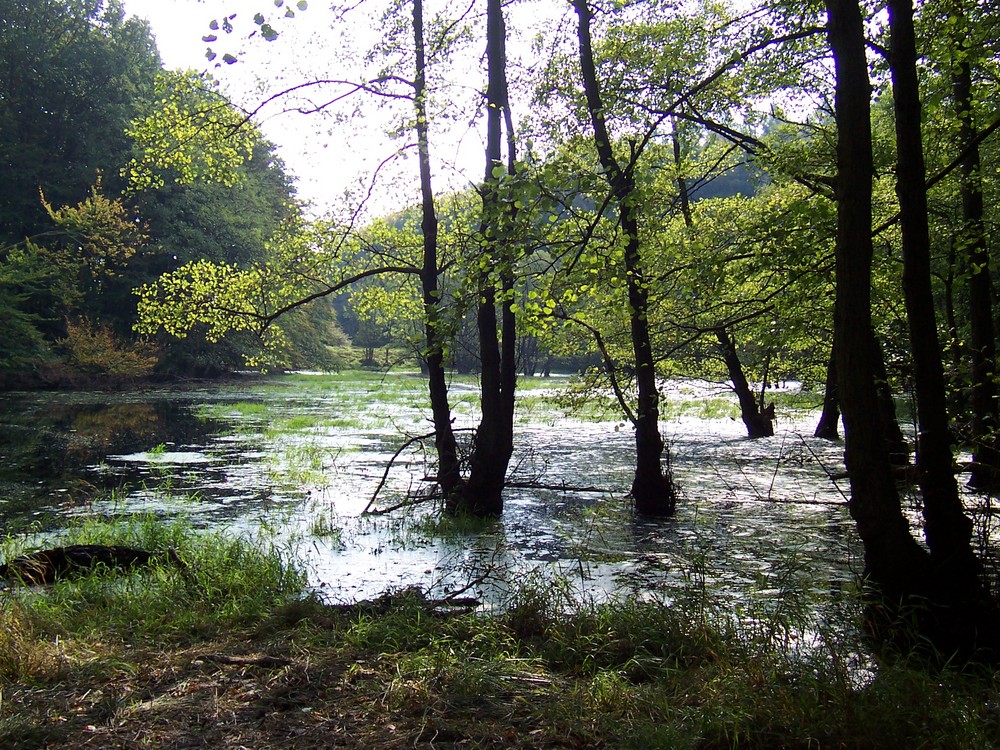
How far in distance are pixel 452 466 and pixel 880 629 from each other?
288 inches

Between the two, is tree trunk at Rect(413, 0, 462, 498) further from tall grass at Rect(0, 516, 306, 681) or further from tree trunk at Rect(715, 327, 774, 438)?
tree trunk at Rect(715, 327, 774, 438)

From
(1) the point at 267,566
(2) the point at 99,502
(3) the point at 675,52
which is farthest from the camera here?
(2) the point at 99,502

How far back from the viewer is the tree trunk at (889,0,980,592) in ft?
17.7

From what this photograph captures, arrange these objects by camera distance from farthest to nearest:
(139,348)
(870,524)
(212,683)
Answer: (139,348) → (870,524) → (212,683)

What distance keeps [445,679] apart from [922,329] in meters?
4.10

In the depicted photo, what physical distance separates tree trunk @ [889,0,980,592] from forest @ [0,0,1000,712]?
0.6 inches

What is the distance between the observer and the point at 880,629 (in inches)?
214

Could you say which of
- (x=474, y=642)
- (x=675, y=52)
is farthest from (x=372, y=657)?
(x=675, y=52)

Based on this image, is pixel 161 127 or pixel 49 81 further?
pixel 49 81

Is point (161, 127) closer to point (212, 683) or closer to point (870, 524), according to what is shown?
point (212, 683)

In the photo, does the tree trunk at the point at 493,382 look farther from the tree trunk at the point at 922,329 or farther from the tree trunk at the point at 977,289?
the tree trunk at the point at 922,329

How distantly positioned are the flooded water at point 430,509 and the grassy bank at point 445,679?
3.60ft

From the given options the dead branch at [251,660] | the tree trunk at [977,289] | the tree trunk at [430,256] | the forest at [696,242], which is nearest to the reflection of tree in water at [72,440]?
the forest at [696,242]

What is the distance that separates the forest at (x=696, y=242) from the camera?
17.9 feet
